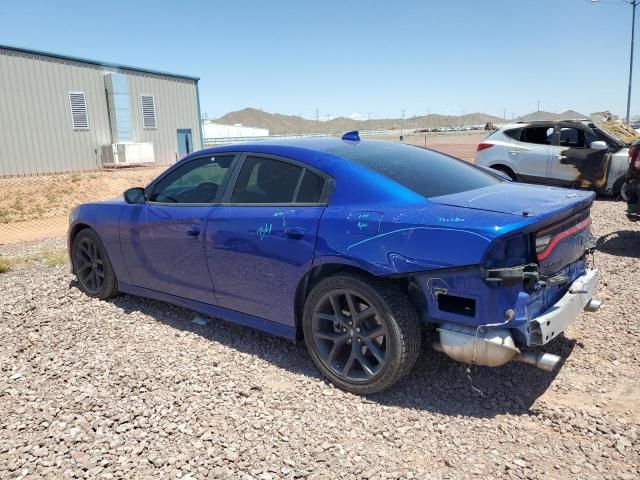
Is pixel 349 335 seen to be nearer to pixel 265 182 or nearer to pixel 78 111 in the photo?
pixel 265 182

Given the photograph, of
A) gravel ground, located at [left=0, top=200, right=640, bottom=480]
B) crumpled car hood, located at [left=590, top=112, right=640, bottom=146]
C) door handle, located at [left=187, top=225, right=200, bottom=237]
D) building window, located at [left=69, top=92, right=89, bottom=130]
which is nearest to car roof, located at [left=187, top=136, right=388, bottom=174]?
A: door handle, located at [left=187, top=225, right=200, bottom=237]

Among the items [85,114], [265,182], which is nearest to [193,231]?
[265,182]

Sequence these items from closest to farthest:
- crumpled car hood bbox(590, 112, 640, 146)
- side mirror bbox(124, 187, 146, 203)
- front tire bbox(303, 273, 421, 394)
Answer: front tire bbox(303, 273, 421, 394), side mirror bbox(124, 187, 146, 203), crumpled car hood bbox(590, 112, 640, 146)

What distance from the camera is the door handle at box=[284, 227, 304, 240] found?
3.38 m

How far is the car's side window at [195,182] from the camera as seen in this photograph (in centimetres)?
411

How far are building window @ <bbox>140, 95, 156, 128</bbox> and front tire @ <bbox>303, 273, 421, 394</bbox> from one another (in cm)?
2397

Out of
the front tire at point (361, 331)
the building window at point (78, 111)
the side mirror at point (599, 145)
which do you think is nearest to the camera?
the front tire at point (361, 331)

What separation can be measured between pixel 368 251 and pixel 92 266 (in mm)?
3365

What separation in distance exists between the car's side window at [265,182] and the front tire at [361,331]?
76 centimetres

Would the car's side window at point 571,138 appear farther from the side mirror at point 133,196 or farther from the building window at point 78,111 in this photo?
Result: the building window at point 78,111

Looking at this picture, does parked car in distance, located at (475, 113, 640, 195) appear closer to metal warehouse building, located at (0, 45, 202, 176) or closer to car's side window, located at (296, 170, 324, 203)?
car's side window, located at (296, 170, 324, 203)

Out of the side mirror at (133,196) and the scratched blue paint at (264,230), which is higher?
the side mirror at (133,196)

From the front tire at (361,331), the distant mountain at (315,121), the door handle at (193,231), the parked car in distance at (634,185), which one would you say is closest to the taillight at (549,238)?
the front tire at (361,331)

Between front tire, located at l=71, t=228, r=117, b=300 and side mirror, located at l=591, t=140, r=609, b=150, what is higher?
side mirror, located at l=591, t=140, r=609, b=150
